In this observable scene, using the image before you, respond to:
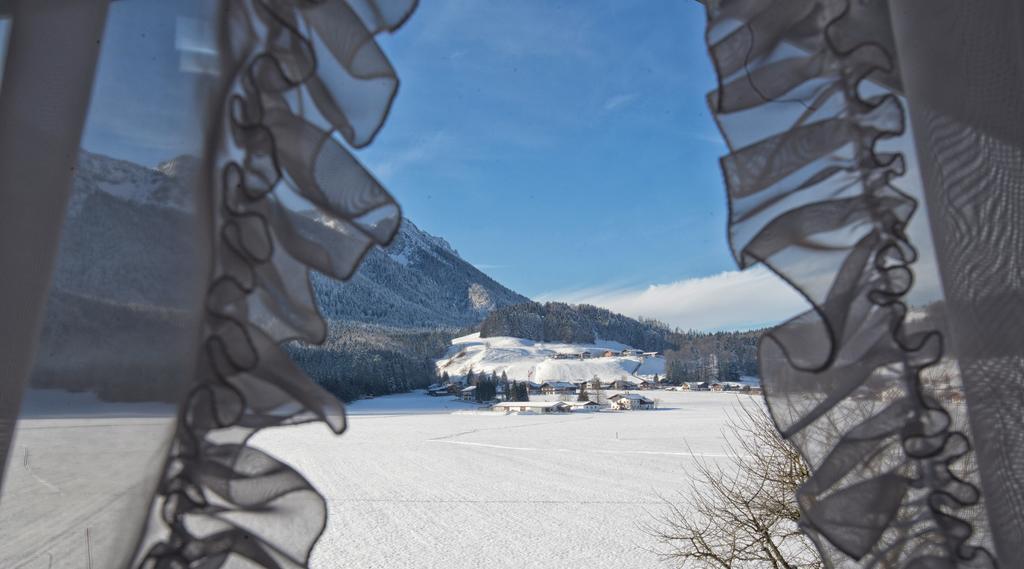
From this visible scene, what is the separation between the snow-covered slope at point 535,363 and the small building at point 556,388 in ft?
12.2

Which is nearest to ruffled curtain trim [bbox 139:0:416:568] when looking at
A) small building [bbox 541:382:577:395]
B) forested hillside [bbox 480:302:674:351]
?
small building [bbox 541:382:577:395]

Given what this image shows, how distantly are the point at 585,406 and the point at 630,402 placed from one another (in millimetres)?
1936

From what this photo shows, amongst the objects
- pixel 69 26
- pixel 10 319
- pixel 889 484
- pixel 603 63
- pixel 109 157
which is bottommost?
pixel 889 484

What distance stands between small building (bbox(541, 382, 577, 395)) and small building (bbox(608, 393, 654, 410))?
5454mm

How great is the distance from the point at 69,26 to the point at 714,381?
74.9 ft

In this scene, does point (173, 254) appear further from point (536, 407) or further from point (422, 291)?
point (422, 291)

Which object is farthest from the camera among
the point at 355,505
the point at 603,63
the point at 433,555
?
Result: the point at 355,505

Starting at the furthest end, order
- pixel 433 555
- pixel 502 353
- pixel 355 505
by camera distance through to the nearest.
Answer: pixel 502 353 < pixel 355 505 < pixel 433 555

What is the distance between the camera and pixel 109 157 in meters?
0.56

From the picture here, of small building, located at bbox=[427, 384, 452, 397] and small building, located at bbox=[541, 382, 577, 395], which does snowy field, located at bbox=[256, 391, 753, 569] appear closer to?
small building, located at bbox=[427, 384, 452, 397]

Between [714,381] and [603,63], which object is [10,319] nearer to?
[603,63]

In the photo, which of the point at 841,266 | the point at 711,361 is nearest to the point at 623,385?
the point at 711,361

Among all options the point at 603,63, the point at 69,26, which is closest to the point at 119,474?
the point at 69,26

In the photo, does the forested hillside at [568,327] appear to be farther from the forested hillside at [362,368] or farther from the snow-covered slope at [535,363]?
the forested hillside at [362,368]
